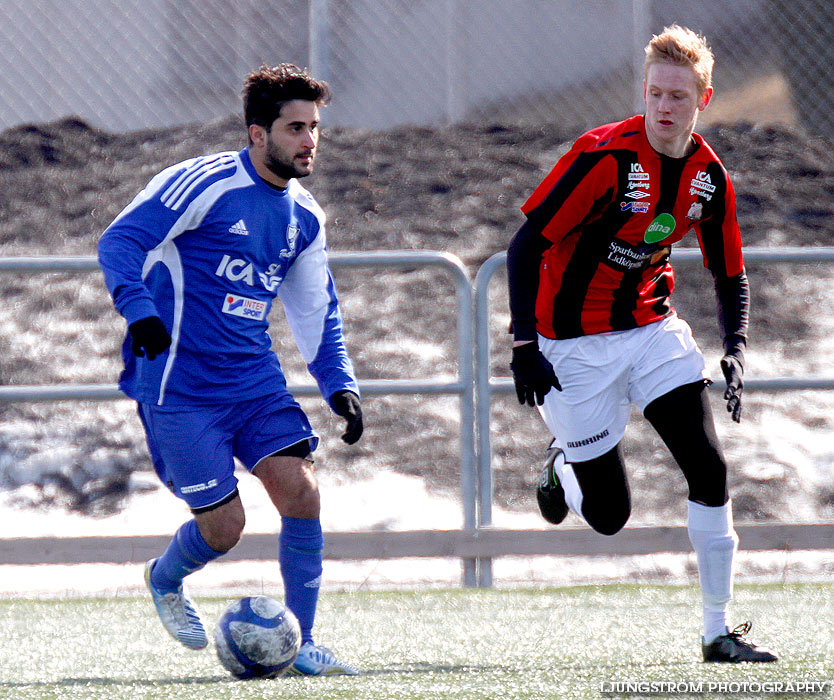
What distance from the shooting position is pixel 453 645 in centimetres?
435

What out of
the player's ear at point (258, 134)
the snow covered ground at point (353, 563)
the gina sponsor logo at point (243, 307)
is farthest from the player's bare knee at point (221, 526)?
the snow covered ground at point (353, 563)

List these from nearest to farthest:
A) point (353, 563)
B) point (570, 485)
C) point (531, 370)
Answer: point (531, 370), point (570, 485), point (353, 563)

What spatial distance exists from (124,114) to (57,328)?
2.03 m

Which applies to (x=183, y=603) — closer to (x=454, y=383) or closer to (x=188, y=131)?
(x=454, y=383)

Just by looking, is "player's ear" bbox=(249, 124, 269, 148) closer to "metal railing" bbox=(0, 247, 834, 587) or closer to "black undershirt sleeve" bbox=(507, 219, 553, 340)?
"black undershirt sleeve" bbox=(507, 219, 553, 340)

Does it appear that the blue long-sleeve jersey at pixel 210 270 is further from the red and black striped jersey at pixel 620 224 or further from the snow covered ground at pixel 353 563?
the snow covered ground at pixel 353 563

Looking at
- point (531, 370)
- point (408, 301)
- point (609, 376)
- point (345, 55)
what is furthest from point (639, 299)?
point (345, 55)

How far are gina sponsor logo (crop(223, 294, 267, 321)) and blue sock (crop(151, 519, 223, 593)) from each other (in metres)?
0.63

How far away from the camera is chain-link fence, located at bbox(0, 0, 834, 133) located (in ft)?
34.4

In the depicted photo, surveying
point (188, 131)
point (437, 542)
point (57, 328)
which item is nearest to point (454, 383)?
point (437, 542)

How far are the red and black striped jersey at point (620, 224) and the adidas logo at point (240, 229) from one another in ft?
2.67

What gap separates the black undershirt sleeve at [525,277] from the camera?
3855 millimetres

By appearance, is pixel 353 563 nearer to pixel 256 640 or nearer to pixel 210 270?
pixel 210 270

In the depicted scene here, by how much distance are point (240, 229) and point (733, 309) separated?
5.01 ft
